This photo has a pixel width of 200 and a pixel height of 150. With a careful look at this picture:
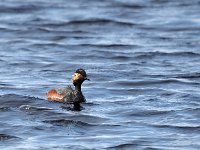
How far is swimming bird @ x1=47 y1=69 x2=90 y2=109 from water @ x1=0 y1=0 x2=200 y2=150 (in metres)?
0.22

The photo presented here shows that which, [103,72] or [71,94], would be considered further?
[103,72]

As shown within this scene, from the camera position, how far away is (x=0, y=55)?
30.1m

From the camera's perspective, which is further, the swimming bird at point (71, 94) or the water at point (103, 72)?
the swimming bird at point (71, 94)

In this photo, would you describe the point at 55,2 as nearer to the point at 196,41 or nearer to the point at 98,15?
the point at 98,15

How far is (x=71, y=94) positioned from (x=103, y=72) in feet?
13.5

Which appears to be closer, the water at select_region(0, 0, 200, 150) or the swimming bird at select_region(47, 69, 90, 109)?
the water at select_region(0, 0, 200, 150)

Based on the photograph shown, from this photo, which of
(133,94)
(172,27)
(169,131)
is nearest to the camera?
(169,131)

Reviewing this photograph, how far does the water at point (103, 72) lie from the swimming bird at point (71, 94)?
0.22m

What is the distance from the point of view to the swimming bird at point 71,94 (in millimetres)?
23281

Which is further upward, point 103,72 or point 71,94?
point 103,72

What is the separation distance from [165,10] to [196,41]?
5980 millimetres

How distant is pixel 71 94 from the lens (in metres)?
23.5

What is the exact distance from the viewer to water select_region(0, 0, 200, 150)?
65.8 feet

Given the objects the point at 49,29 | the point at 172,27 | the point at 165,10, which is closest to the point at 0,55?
the point at 49,29
